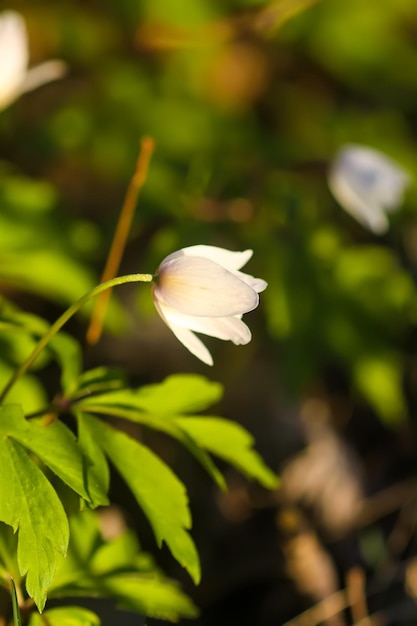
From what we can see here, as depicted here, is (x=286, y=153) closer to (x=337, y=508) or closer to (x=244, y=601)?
(x=337, y=508)

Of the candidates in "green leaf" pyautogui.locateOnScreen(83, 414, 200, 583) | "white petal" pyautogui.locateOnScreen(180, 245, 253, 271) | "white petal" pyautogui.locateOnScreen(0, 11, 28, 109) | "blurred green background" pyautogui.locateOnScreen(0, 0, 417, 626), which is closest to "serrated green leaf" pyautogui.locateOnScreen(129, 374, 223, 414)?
"green leaf" pyautogui.locateOnScreen(83, 414, 200, 583)

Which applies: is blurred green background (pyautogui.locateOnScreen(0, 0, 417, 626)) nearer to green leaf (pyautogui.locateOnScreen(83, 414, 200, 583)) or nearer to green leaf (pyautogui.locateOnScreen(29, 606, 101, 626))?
green leaf (pyautogui.locateOnScreen(83, 414, 200, 583))

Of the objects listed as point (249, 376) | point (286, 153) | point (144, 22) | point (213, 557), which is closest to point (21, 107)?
point (144, 22)

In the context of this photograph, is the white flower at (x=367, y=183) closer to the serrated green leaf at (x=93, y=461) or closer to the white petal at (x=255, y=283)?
the white petal at (x=255, y=283)

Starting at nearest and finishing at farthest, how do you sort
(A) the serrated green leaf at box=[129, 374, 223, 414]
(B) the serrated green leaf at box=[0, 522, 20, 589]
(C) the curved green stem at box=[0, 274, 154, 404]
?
1. (C) the curved green stem at box=[0, 274, 154, 404]
2. (B) the serrated green leaf at box=[0, 522, 20, 589]
3. (A) the serrated green leaf at box=[129, 374, 223, 414]

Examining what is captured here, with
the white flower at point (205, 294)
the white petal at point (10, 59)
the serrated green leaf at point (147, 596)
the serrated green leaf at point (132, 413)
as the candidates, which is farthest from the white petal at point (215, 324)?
the white petal at point (10, 59)
